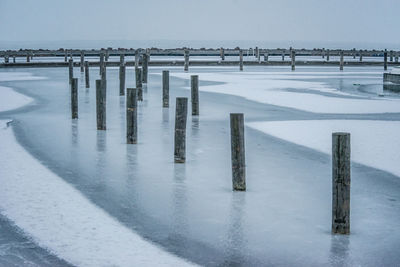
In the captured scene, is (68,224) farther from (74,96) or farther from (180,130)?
(74,96)

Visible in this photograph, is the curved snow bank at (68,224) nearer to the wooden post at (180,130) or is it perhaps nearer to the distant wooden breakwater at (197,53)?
the wooden post at (180,130)

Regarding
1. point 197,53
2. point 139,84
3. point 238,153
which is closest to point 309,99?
point 139,84

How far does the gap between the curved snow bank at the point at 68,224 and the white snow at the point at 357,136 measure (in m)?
5.11

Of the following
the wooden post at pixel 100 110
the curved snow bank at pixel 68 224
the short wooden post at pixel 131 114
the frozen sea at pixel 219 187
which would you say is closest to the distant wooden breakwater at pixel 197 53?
the frozen sea at pixel 219 187

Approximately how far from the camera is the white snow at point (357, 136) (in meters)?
12.5

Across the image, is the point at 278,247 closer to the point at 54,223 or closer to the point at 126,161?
the point at 54,223

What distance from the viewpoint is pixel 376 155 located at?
12.9 meters

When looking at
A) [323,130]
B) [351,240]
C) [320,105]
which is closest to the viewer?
[351,240]

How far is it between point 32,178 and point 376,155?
6.03 meters

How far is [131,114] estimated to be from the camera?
14094 millimetres

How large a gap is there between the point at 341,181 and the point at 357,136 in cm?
797

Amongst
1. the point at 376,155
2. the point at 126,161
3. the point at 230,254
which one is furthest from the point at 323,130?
the point at 230,254

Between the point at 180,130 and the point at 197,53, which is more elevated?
the point at 197,53

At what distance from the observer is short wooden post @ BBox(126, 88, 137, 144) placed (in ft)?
45.8
